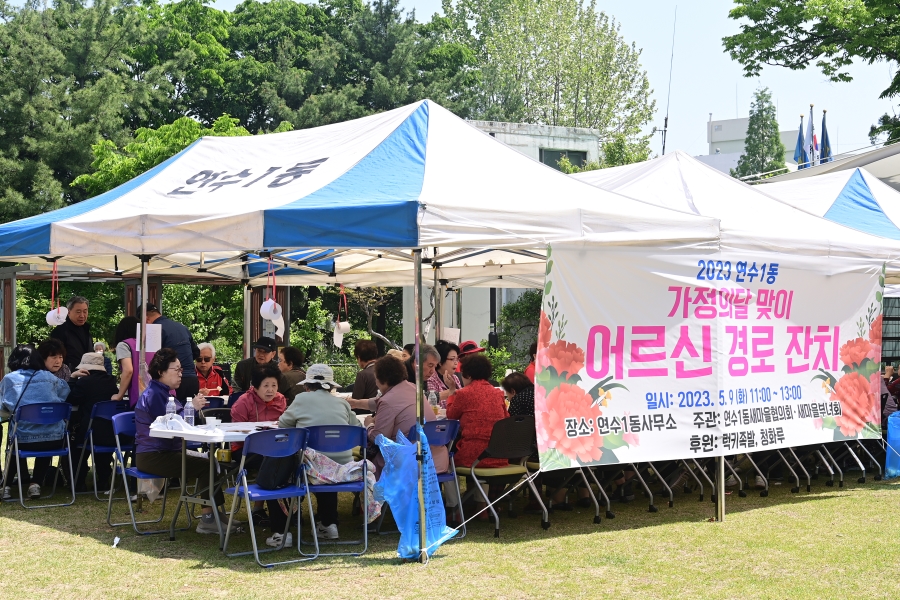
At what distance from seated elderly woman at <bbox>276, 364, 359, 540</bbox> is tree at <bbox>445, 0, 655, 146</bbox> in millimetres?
39064

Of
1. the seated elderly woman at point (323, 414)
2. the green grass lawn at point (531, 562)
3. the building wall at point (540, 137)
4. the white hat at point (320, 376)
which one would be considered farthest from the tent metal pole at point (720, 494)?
the building wall at point (540, 137)

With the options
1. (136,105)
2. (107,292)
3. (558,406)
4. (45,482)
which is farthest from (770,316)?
(136,105)

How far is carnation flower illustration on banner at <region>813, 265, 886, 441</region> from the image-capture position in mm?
8688

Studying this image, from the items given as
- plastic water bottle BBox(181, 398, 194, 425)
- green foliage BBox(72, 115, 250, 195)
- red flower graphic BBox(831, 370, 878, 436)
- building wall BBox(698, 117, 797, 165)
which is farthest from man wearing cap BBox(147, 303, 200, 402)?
building wall BBox(698, 117, 797, 165)

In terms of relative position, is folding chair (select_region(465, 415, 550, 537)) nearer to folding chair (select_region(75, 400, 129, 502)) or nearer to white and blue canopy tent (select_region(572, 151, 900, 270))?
white and blue canopy tent (select_region(572, 151, 900, 270))

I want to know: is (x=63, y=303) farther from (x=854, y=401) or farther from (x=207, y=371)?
(x=854, y=401)

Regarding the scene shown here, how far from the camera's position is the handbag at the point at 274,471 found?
6.45 metres

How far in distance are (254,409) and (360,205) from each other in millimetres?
1979

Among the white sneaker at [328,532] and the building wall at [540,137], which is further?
the building wall at [540,137]

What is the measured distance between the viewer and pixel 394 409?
7.00m

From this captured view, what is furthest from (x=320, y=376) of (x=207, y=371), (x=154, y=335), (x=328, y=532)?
(x=207, y=371)

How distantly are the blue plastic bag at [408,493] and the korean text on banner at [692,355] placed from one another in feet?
2.64

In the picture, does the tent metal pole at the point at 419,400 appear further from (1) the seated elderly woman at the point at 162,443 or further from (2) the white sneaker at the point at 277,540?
(1) the seated elderly woman at the point at 162,443

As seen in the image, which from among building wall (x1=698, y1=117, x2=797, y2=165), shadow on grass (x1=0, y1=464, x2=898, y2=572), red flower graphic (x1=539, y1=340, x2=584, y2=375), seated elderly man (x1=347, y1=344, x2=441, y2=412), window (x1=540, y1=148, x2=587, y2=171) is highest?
building wall (x1=698, y1=117, x2=797, y2=165)
